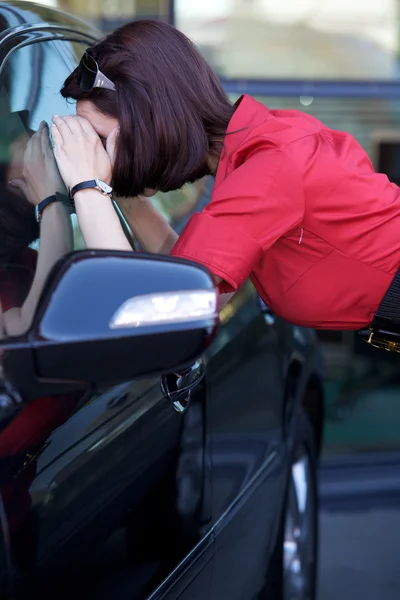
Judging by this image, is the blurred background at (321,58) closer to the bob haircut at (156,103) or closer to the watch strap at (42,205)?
the bob haircut at (156,103)

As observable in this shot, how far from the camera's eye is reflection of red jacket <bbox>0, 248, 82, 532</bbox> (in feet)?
4.94

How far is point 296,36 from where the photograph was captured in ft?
16.7

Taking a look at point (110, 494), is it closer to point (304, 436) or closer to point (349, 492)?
point (304, 436)

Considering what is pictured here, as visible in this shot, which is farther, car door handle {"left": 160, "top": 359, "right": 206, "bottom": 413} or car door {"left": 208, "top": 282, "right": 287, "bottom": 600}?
car door {"left": 208, "top": 282, "right": 287, "bottom": 600}

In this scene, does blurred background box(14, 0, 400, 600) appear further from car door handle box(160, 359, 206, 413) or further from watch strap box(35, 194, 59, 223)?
watch strap box(35, 194, 59, 223)

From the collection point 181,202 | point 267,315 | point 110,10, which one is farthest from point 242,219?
point 110,10

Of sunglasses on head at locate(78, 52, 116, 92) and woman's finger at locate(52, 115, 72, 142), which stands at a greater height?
sunglasses on head at locate(78, 52, 116, 92)

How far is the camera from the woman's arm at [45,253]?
1.51m

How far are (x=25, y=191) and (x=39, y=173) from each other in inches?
Result: 2.5

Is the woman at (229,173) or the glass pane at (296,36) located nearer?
the woman at (229,173)

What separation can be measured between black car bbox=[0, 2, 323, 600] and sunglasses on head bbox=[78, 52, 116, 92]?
178 millimetres

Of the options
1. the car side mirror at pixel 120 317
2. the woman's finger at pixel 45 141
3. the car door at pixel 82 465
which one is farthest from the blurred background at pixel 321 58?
the car side mirror at pixel 120 317

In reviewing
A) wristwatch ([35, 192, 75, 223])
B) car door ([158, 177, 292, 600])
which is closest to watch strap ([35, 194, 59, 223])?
wristwatch ([35, 192, 75, 223])

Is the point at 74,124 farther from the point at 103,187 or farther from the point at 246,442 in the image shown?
the point at 246,442
